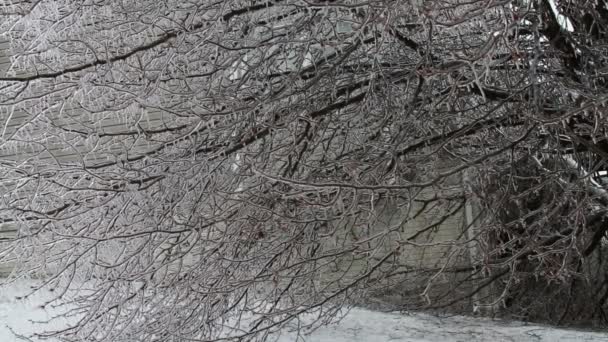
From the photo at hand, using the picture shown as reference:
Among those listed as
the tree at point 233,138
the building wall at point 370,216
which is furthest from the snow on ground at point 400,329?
the tree at point 233,138

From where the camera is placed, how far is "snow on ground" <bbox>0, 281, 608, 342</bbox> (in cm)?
776

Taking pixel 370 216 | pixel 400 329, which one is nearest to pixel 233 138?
pixel 370 216

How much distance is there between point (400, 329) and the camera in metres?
8.24

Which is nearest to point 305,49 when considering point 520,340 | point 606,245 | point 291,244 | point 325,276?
point 291,244

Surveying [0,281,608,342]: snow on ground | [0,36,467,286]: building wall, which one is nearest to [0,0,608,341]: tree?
[0,36,467,286]: building wall

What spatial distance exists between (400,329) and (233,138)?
3532 mm

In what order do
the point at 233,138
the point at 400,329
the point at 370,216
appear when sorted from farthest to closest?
1. the point at 400,329
2. the point at 233,138
3. the point at 370,216

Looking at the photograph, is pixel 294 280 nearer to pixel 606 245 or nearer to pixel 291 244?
pixel 291 244

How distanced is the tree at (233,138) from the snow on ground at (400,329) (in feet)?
4.98

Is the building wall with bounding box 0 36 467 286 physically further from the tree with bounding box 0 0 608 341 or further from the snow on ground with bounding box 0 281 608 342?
the snow on ground with bounding box 0 281 608 342

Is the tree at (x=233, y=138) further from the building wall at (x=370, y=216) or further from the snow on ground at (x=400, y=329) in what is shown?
the snow on ground at (x=400, y=329)

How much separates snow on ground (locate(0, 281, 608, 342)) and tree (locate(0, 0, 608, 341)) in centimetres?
152

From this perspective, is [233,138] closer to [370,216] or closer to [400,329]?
[370,216]

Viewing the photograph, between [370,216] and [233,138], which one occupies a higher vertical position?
[233,138]
